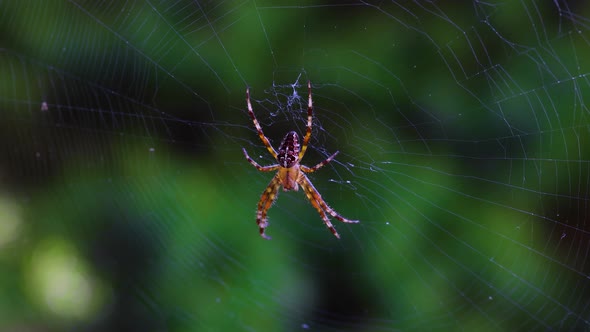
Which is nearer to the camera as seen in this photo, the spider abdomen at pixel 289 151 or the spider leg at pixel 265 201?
the spider abdomen at pixel 289 151

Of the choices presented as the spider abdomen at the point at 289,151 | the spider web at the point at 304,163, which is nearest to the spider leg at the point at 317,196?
the spider web at the point at 304,163

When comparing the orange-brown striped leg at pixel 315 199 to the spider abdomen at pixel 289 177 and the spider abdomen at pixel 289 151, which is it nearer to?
the spider abdomen at pixel 289 177

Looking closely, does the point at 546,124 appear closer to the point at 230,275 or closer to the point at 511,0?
the point at 511,0

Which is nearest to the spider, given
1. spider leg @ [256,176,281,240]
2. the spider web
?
spider leg @ [256,176,281,240]

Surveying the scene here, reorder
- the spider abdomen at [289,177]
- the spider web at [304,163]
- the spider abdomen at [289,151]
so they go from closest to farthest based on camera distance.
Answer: the spider web at [304,163] < the spider abdomen at [289,151] < the spider abdomen at [289,177]

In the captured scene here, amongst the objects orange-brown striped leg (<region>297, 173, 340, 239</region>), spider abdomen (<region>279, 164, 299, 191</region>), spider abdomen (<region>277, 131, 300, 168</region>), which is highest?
spider abdomen (<region>277, 131, 300, 168</region>)

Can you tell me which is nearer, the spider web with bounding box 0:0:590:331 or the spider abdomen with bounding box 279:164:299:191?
the spider web with bounding box 0:0:590:331

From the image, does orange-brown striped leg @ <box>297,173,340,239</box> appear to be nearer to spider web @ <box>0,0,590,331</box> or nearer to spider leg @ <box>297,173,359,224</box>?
spider leg @ <box>297,173,359,224</box>

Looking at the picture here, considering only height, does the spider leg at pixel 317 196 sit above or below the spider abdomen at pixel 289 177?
below
